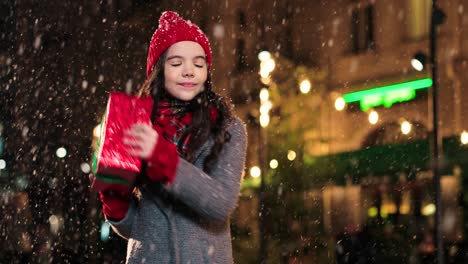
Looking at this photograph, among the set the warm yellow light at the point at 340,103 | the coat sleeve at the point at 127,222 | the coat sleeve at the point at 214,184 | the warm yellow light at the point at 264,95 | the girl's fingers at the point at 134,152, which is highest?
the warm yellow light at the point at 340,103

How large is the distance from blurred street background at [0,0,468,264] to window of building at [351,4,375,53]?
49mm

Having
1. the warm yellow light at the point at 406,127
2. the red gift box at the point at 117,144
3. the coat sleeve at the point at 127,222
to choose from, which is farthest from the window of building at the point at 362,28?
the red gift box at the point at 117,144

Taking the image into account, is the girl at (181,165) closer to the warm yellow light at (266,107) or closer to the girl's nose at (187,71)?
the girl's nose at (187,71)

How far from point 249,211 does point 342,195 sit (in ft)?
14.5

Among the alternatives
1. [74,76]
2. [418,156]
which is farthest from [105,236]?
[74,76]

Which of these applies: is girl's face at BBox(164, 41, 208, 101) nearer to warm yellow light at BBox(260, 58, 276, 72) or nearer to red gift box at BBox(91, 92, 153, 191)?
red gift box at BBox(91, 92, 153, 191)

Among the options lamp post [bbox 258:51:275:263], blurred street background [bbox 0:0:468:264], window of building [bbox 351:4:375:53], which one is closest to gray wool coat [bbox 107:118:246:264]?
blurred street background [bbox 0:0:468:264]

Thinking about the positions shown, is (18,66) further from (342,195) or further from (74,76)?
(342,195)

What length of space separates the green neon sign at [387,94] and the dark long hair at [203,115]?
695 inches

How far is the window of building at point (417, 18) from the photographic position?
2086cm

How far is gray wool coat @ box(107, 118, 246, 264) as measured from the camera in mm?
2373

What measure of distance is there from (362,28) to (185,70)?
21.1 meters

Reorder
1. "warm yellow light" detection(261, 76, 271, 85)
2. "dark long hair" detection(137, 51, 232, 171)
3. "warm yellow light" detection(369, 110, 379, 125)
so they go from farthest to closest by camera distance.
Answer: "warm yellow light" detection(369, 110, 379, 125)
"warm yellow light" detection(261, 76, 271, 85)
"dark long hair" detection(137, 51, 232, 171)

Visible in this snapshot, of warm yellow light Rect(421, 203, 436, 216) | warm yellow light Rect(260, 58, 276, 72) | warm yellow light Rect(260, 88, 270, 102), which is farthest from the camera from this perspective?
warm yellow light Rect(421, 203, 436, 216)
